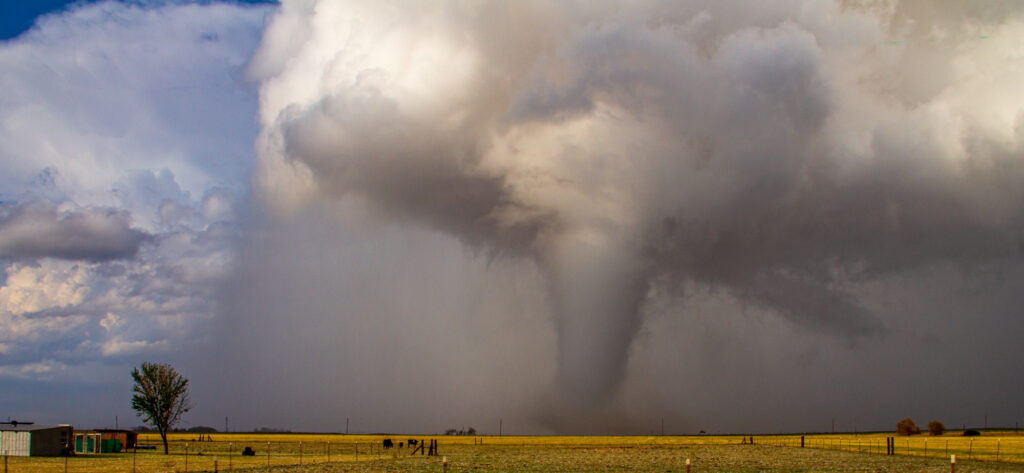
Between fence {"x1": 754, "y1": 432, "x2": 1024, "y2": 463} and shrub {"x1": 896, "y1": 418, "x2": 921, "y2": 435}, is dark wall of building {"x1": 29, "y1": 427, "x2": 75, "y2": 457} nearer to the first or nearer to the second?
fence {"x1": 754, "y1": 432, "x2": 1024, "y2": 463}

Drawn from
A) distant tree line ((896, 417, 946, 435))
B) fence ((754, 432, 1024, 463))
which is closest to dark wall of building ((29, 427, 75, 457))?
fence ((754, 432, 1024, 463))

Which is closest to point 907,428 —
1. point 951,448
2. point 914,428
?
point 914,428

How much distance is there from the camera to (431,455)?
97.0 meters

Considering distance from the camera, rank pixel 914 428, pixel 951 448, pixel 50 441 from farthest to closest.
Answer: pixel 914 428, pixel 951 448, pixel 50 441

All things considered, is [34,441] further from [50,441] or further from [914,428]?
[914,428]

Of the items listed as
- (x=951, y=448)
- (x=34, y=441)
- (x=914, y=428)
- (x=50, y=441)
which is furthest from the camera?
(x=914, y=428)

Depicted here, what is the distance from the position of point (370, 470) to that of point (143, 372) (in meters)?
59.1

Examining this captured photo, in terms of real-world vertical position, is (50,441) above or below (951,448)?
above

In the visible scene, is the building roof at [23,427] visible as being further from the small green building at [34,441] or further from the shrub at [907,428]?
the shrub at [907,428]

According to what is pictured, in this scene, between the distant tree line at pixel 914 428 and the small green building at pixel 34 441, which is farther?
the distant tree line at pixel 914 428

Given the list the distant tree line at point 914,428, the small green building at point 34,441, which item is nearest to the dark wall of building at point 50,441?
the small green building at point 34,441

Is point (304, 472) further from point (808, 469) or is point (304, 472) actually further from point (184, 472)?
point (808, 469)

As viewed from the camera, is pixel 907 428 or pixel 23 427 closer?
pixel 23 427

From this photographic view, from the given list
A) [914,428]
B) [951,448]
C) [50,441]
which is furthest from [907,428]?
[50,441]
